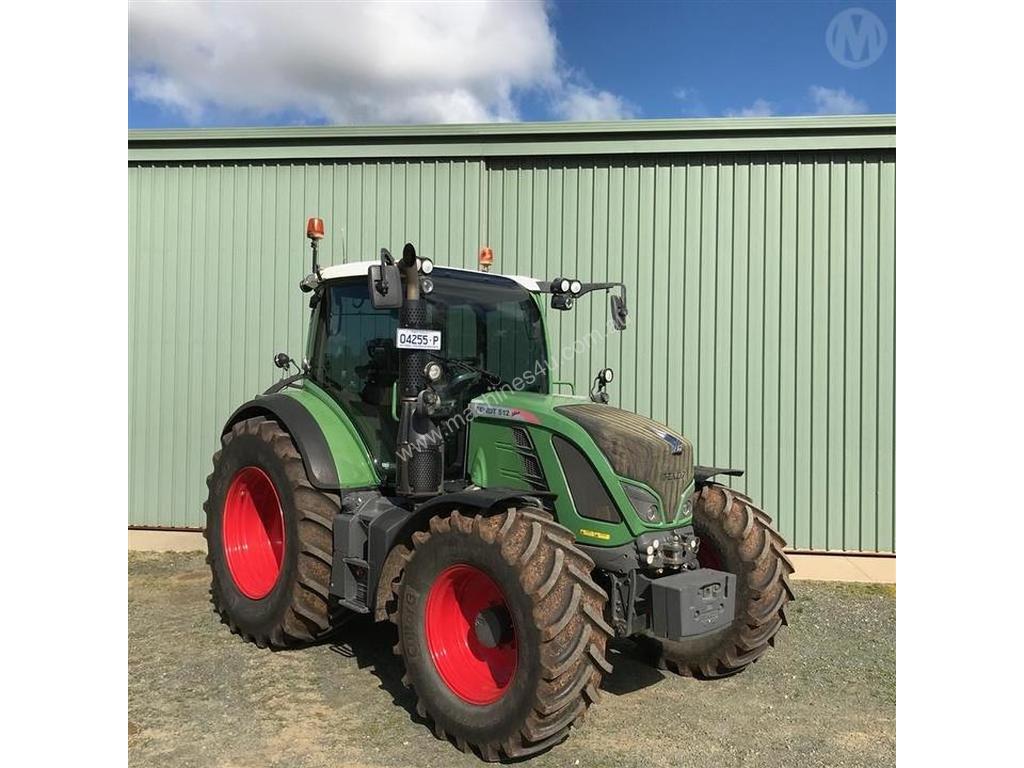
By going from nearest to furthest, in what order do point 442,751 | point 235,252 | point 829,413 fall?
point 442,751
point 829,413
point 235,252

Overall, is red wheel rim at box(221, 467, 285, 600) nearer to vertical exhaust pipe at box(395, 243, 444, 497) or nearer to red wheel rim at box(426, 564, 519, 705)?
vertical exhaust pipe at box(395, 243, 444, 497)

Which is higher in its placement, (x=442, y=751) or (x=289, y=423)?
(x=289, y=423)

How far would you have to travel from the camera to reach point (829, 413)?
22.5ft

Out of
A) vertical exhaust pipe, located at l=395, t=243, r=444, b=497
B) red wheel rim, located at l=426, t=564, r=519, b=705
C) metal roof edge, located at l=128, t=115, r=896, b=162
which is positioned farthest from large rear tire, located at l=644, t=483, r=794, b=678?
metal roof edge, located at l=128, t=115, r=896, b=162

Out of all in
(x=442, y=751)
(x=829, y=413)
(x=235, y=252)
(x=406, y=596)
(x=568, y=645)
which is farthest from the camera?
(x=235, y=252)

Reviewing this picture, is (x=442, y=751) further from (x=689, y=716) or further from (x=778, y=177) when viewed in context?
(x=778, y=177)

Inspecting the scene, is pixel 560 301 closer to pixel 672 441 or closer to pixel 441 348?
pixel 441 348

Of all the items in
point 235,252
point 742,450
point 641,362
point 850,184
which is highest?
point 850,184

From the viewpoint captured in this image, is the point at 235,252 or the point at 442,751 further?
the point at 235,252

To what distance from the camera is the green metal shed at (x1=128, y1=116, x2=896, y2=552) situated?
685cm

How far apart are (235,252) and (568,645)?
5.82 meters

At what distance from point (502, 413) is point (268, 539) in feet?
7.38

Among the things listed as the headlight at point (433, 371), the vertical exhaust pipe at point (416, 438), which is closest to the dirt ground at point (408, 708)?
the vertical exhaust pipe at point (416, 438)

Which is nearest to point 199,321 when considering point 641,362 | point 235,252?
point 235,252
